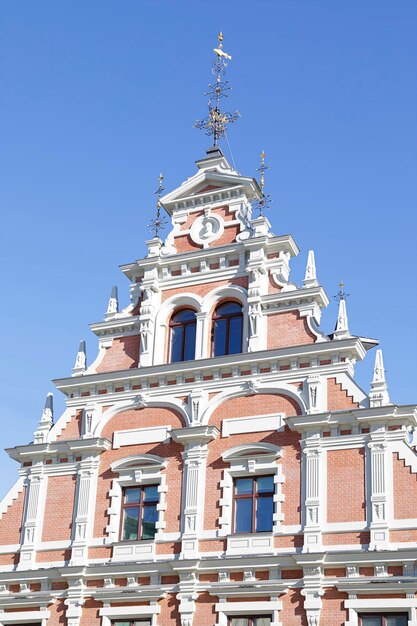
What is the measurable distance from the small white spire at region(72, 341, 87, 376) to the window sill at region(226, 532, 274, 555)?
706 centimetres

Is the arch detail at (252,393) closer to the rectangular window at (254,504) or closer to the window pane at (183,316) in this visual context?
the rectangular window at (254,504)

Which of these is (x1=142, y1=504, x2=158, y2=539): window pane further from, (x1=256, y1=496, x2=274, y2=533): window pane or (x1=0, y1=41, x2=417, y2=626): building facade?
(x1=256, y1=496, x2=274, y2=533): window pane

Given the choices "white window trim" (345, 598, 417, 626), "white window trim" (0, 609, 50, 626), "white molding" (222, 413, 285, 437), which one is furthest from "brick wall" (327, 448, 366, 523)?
"white window trim" (0, 609, 50, 626)

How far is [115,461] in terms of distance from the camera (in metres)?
27.1

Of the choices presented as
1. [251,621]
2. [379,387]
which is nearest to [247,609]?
[251,621]

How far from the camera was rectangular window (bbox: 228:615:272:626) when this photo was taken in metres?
23.5

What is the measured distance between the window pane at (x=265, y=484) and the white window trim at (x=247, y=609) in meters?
2.73

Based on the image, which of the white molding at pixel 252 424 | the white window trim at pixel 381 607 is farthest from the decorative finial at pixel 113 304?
the white window trim at pixel 381 607

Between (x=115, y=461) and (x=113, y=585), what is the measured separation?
3264 mm

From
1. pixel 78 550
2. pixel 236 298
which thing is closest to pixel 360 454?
pixel 236 298

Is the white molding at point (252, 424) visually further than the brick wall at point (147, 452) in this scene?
No

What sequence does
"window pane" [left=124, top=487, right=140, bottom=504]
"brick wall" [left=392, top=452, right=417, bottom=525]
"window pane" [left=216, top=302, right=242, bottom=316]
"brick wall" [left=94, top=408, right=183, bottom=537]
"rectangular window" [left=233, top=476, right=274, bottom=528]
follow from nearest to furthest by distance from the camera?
1. "brick wall" [left=392, top=452, right=417, bottom=525]
2. "rectangular window" [left=233, top=476, right=274, bottom=528]
3. "brick wall" [left=94, top=408, right=183, bottom=537]
4. "window pane" [left=124, top=487, right=140, bottom=504]
5. "window pane" [left=216, top=302, right=242, bottom=316]

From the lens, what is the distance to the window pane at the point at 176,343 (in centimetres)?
2825

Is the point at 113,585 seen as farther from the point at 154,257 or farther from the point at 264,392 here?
the point at 154,257
